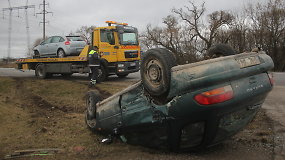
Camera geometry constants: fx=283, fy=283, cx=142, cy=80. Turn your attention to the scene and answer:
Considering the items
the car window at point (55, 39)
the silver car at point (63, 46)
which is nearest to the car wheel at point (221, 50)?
the silver car at point (63, 46)

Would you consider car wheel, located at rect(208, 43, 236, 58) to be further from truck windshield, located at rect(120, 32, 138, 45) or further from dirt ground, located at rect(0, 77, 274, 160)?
truck windshield, located at rect(120, 32, 138, 45)

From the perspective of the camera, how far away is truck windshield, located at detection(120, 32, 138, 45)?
12898 mm

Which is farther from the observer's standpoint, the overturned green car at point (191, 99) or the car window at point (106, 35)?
the car window at point (106, 35)

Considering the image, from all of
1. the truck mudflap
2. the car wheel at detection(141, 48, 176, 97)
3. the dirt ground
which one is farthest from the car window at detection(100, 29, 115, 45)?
the car wheel at detection(141, 48, 176, 97)

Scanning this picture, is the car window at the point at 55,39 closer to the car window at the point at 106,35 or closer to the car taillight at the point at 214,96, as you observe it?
the car window at the point at 106,35

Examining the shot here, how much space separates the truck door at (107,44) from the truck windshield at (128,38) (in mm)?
458

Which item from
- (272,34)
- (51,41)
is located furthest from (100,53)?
(272,34)

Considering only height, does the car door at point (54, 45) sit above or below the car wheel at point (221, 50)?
above

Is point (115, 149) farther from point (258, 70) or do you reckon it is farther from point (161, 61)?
point (258, 70)

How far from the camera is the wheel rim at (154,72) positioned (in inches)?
119

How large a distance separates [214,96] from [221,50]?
1.21 m

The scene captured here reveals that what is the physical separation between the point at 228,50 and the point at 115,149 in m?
1.97

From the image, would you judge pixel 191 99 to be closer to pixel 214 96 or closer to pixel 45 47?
pixel 214 96

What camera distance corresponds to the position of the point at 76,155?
362 centimetres
